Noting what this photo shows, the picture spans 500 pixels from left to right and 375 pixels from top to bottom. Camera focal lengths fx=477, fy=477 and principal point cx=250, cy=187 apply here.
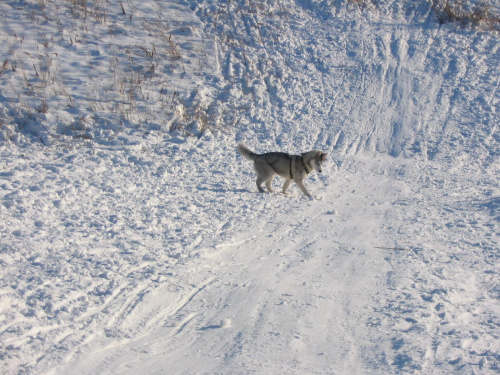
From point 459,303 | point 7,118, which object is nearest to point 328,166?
point 459,303

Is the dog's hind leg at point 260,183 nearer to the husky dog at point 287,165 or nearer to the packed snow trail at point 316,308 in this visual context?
the husky dog at point 287,165

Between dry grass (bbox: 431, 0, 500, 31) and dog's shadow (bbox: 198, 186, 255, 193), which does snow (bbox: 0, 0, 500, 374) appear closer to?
dog's shadow (bbox: 198, 186, 255, 193)

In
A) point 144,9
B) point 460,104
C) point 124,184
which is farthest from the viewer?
point 144,9

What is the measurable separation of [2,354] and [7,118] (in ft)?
25.9

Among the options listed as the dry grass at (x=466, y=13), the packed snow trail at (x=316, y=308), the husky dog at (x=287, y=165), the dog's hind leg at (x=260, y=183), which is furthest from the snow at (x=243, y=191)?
the dry grass at (x=466, y=13)

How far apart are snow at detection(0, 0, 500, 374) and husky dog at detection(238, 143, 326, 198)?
1.36 ft

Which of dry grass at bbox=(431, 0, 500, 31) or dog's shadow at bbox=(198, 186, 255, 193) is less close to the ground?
dry grass at bbox=(431, 0, 500, 31)

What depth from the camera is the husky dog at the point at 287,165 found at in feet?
33.3

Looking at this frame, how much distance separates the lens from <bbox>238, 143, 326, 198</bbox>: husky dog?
10148 mm

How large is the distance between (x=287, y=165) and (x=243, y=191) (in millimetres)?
1095

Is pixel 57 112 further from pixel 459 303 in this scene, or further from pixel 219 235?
pixel 459 303

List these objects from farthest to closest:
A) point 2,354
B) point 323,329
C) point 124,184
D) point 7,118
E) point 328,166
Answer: point 328,166 < point 7,118 < point 124,184 < point 323,329 < point 2,354

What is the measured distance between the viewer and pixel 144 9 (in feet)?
54.6

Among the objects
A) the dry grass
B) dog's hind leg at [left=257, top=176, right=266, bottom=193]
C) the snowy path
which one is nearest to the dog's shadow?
dog's hind leg at [left=257, top=176, right=266, bottom=193]
